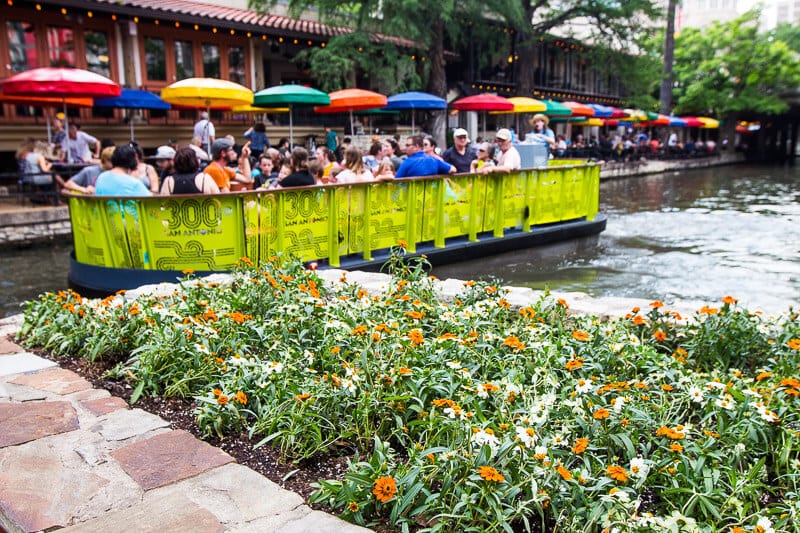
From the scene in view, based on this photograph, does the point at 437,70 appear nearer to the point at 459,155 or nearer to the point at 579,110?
the point at 579,110

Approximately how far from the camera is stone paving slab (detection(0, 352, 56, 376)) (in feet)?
14.7

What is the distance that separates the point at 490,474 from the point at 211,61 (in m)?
21.7

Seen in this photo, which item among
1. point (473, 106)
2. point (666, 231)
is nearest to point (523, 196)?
point (666, 231)

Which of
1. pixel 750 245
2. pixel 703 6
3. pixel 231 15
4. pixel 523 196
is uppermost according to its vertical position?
pixel 703 6

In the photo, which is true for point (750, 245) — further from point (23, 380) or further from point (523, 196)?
point (23, 380)

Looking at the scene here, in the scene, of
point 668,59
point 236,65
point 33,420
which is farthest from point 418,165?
point 668,59

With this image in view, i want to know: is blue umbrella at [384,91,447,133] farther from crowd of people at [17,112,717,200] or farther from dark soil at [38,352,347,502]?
dark soil at [38,352,347,502]

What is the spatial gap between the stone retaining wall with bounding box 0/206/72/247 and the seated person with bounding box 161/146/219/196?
545 centimetres

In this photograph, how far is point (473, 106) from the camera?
2258cm

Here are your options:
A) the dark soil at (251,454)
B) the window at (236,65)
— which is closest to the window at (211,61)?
the window at (236,65)

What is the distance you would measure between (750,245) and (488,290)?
8.85 m

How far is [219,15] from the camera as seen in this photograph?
20938 millimetres

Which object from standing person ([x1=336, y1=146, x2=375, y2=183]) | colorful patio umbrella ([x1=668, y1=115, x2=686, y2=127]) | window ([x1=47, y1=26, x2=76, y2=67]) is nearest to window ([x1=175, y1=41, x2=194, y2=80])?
window ([x1=47, y1=26, x2=76, y2=67])

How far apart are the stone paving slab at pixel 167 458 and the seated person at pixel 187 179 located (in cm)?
481
